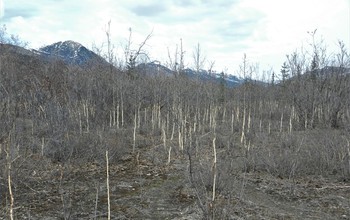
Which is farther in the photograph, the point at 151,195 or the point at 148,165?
the point at 148,165

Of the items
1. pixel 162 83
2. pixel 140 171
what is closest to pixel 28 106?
Result: pixel 162 83

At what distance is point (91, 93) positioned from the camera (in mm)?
14211

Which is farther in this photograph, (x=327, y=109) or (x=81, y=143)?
(x=327, y=109)

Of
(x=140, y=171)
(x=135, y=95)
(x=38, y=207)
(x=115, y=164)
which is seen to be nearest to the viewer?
(x=38, y=207)

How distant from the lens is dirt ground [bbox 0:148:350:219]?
16.5ft

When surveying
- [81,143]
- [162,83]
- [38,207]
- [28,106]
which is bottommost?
[38,207]

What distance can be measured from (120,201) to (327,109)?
Answer: 12106 mm

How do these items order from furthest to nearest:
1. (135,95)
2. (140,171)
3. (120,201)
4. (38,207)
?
1. (135,95)
2. (140,171)
3. (120,201)
4. (38,207)

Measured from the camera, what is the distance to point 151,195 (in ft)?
19.5

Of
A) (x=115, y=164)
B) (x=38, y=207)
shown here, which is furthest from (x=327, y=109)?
(x=38, y=207)

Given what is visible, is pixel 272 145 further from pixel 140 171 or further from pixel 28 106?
pixel 28 106

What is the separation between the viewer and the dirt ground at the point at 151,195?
A: 16.5 feet

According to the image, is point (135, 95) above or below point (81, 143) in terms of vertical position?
above

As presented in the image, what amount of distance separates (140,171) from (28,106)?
652 centimetres
